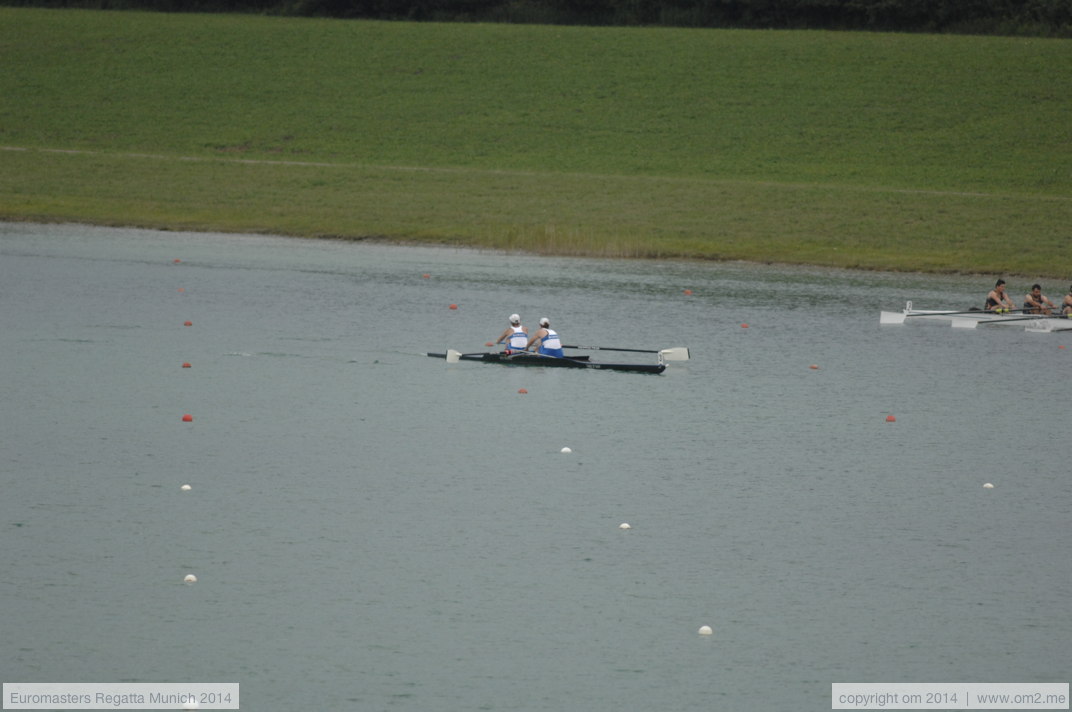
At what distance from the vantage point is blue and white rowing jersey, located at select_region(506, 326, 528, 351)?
25.4m

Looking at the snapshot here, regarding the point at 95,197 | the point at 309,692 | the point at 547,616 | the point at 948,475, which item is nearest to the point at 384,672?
the point at 309,692

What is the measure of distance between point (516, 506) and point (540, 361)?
8.82 m

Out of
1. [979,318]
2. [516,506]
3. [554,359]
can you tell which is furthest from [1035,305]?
[516,506]

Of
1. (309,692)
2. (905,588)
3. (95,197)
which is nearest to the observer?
(309,692)

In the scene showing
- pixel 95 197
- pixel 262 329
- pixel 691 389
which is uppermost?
pixel 95 197

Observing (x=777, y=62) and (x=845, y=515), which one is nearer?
(x=845, y=515)

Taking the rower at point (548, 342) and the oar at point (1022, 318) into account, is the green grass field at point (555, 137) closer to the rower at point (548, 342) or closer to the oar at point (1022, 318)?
the oar at point (1022, 318)

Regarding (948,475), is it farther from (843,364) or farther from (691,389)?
(843,364)

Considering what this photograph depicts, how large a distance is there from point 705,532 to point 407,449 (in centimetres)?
526

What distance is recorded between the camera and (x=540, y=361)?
83.8ft

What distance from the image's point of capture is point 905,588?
1455cm

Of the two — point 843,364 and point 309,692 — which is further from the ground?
point 843,364

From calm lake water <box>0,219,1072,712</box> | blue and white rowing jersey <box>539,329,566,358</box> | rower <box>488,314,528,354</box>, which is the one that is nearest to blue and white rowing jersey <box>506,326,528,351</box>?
rower <box>488,314,528,354</box>

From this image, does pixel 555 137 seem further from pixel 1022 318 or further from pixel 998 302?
pixel 1022 318
